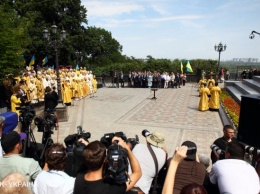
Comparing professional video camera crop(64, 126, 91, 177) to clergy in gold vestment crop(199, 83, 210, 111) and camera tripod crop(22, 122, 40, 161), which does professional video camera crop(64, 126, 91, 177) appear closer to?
camera tripod crop(22, 122, 40, 161)

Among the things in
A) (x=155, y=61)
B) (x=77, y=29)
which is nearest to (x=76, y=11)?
(x=77, y=29)

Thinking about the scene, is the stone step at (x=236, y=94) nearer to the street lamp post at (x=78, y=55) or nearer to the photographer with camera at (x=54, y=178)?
the photographer with camera at (x=54, y=178)

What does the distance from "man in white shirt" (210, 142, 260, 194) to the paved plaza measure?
189 inches

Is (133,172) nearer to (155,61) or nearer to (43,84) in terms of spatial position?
(43,84)

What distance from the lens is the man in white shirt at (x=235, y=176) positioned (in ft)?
10.5

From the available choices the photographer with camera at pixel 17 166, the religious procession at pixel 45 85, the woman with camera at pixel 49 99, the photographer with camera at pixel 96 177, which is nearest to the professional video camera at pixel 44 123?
the photographer with camera at pixel 17 166

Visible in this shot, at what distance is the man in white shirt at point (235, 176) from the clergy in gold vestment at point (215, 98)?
11266mm

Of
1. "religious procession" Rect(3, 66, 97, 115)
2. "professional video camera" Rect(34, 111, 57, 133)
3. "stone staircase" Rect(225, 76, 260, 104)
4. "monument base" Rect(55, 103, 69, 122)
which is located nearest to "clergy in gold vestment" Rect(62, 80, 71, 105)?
"religious procession" Rect(3, 66, 97, 115)

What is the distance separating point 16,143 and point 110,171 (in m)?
1.89

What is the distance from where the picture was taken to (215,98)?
1470 cm

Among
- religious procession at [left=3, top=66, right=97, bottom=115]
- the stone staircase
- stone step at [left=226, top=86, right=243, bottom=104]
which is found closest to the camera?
religious procession at [left=3, top=66, right=97, bottom=115]

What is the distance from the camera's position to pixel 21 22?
1780 centimetres

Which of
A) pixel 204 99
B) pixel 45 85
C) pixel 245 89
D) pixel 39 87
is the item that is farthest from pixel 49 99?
pixel 245 89

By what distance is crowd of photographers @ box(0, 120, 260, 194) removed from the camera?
8.95 feet
